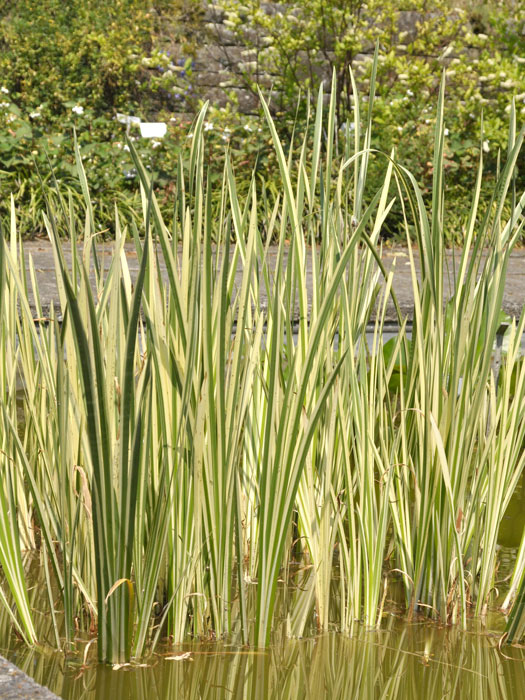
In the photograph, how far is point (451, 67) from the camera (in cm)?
686

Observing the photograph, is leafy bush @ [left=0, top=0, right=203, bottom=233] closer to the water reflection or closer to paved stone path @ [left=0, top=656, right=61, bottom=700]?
the water reflection

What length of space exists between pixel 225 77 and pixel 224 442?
7530 millimetres

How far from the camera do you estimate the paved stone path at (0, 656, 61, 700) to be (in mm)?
855

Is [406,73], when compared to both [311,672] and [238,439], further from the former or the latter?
[311,672]

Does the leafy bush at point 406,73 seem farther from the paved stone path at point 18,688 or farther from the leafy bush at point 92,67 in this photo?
the paved stone path at point 18,688

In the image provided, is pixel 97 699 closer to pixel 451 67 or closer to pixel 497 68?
pixel 497 68

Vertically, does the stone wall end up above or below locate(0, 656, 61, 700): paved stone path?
above

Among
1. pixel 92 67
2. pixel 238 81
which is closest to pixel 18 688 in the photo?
pixel 238 81

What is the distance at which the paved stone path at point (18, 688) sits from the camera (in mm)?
855

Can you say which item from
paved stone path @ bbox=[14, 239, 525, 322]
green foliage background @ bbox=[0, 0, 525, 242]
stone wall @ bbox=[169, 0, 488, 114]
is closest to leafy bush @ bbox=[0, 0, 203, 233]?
green foliage background @ bbox=[0, 0, 525, 242]

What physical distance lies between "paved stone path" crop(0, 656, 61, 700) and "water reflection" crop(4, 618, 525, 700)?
17 cm

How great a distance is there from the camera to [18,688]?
2.86 ft

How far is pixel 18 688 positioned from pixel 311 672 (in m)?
0.44

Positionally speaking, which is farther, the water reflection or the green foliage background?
the green foliage background
